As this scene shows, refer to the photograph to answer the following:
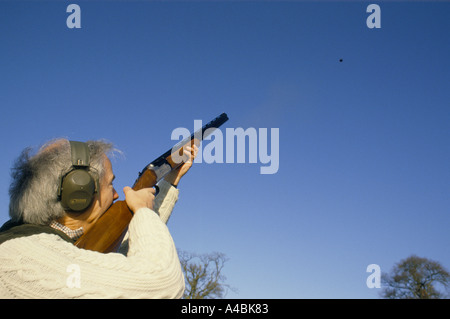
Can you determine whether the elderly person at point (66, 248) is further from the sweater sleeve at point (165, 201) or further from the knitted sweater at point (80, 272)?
the sweater sleeve at point (165, 201)

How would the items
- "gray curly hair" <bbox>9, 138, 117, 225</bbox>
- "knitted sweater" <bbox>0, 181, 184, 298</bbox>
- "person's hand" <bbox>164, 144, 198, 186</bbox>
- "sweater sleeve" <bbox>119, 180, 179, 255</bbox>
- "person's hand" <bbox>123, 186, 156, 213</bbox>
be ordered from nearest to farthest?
"knitted sweater" <bbox>0, 181, 184, 298</bbox> < "gray curly hair" <bbox>9, 138, 117, 225</bbox> < "person's hand" <bbox>123, 186, 156, 213</bbox> < "sweater sleeve" <bbox>119, 180, 179, 255</bbox> < "person's hand" <bbox>164, 144, 198, 186</bbox>

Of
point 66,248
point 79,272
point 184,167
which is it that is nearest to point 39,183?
point 66,248

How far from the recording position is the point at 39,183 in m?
2.71

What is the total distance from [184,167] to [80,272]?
8.33 feet

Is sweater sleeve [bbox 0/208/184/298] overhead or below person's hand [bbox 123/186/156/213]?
below

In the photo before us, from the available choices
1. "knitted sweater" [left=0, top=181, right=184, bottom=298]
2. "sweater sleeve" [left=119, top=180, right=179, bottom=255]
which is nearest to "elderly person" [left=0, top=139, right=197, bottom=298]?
"knitted sweater" [left=0, top=181, right=184, bottom=298]

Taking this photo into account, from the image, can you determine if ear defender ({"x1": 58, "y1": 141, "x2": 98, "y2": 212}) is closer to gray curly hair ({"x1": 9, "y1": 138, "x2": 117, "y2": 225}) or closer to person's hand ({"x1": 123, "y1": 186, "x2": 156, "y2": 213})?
gray curly hair ({"x1": 9, "y1": 138, "x2": 117, "y2": 225})

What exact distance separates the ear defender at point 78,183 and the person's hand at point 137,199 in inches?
10.4

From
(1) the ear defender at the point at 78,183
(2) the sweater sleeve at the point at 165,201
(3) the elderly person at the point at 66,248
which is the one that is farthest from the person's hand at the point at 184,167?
(1) the ear defender at the point at 78,183

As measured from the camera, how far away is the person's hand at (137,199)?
2950 mm

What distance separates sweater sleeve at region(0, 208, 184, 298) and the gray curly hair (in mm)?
434

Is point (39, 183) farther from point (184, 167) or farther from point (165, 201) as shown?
point (184, 167)

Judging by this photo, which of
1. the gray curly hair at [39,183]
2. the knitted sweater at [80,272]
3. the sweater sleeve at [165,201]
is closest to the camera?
Result: the knitted sweater at [80,272]

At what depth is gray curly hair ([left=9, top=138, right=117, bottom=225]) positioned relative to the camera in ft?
8.75
